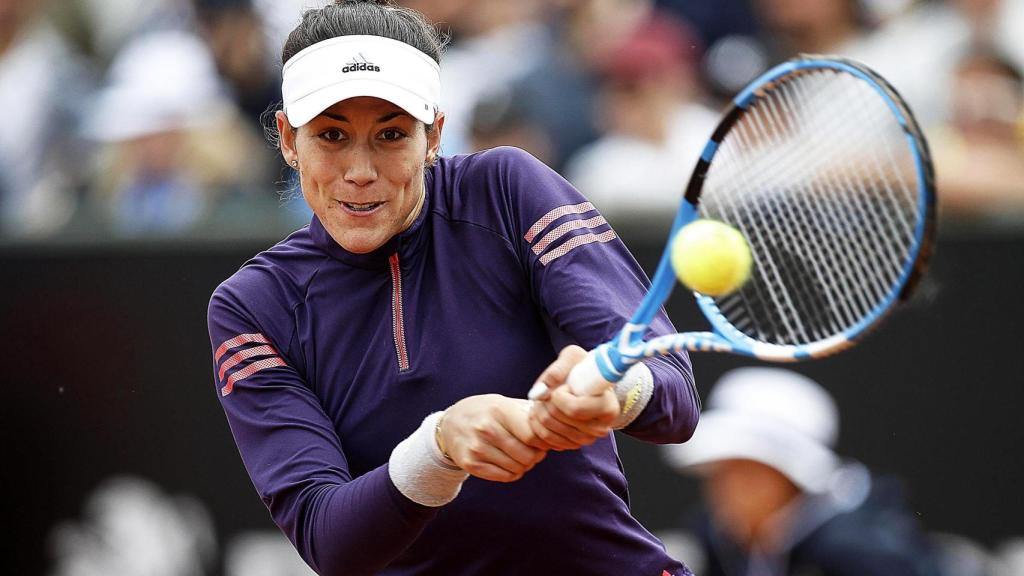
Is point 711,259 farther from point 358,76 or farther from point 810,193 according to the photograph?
point 358,76

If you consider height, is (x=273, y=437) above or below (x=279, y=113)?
below

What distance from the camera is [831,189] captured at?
252 centimetres

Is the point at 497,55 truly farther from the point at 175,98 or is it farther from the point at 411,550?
the point at 411,550

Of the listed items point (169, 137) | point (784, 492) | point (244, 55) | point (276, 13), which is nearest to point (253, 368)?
point (784, 492)

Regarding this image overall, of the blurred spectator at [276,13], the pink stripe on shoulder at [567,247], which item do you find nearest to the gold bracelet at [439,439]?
the pink stripe on shoulder at [567,247]

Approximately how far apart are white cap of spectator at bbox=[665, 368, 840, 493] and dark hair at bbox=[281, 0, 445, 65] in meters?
2.01

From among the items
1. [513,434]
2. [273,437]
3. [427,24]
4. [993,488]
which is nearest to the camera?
[513,434]

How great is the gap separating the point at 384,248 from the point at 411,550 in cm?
54

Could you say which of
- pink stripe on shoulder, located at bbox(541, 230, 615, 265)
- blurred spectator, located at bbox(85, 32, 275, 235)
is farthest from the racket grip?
blurred spectator, located at bbox(85, 32, 275, 235)

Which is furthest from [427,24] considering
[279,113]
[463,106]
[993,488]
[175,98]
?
[175,98]

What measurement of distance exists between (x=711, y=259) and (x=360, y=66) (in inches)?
28.3

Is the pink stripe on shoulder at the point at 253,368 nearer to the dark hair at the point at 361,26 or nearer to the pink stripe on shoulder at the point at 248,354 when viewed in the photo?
the pink stripe on shoulder at the point at 248,354

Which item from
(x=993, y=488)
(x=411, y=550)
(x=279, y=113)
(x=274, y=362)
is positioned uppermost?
(x=279, y=113)

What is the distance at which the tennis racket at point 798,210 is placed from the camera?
2.14 m
